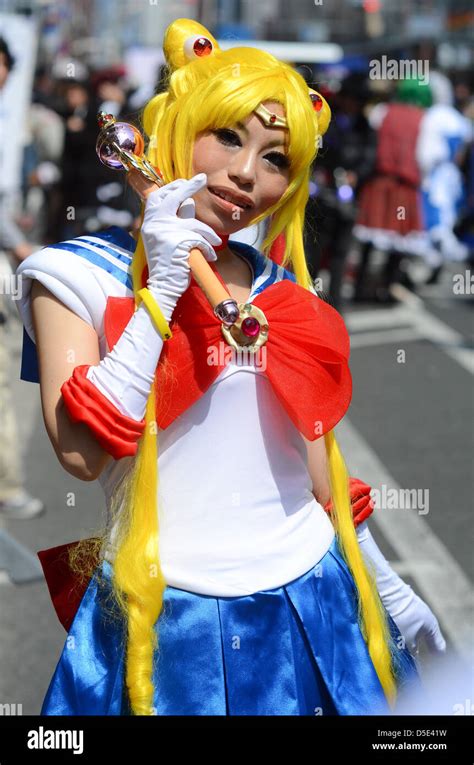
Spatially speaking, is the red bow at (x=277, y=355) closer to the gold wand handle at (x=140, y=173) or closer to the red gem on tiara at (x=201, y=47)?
the gold wand handle at (x=140, y=173)

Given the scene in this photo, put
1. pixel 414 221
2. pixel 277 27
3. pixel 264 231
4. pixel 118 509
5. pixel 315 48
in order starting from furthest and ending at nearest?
pixel 277 27, pixel 315 48, pixel 414 221, pixel 264 231, pixel 118 509

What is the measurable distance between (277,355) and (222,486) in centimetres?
Result: 27

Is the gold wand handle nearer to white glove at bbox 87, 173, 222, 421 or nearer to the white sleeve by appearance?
white glove at bbox 87, 173, 222, 421

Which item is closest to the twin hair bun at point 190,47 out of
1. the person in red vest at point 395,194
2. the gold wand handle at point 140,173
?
the gold wand handle at point 140,173

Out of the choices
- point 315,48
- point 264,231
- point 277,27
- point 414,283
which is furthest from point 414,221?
point 277,27

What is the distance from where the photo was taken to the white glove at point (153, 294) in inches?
80.9

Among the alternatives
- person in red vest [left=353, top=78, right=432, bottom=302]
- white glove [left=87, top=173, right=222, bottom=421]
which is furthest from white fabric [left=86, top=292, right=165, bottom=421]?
person in red vest [left=353, top=78, right=432, bottom=302]

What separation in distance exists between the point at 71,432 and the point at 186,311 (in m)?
0.32

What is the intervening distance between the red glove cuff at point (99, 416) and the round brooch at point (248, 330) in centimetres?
25

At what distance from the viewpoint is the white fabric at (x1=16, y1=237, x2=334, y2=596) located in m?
2.22

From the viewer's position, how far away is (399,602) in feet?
8.55

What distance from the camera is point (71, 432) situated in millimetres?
2094

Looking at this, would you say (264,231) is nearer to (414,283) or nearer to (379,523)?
(379,523)

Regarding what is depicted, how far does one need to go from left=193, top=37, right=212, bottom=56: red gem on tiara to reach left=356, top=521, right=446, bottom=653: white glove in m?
1.02
